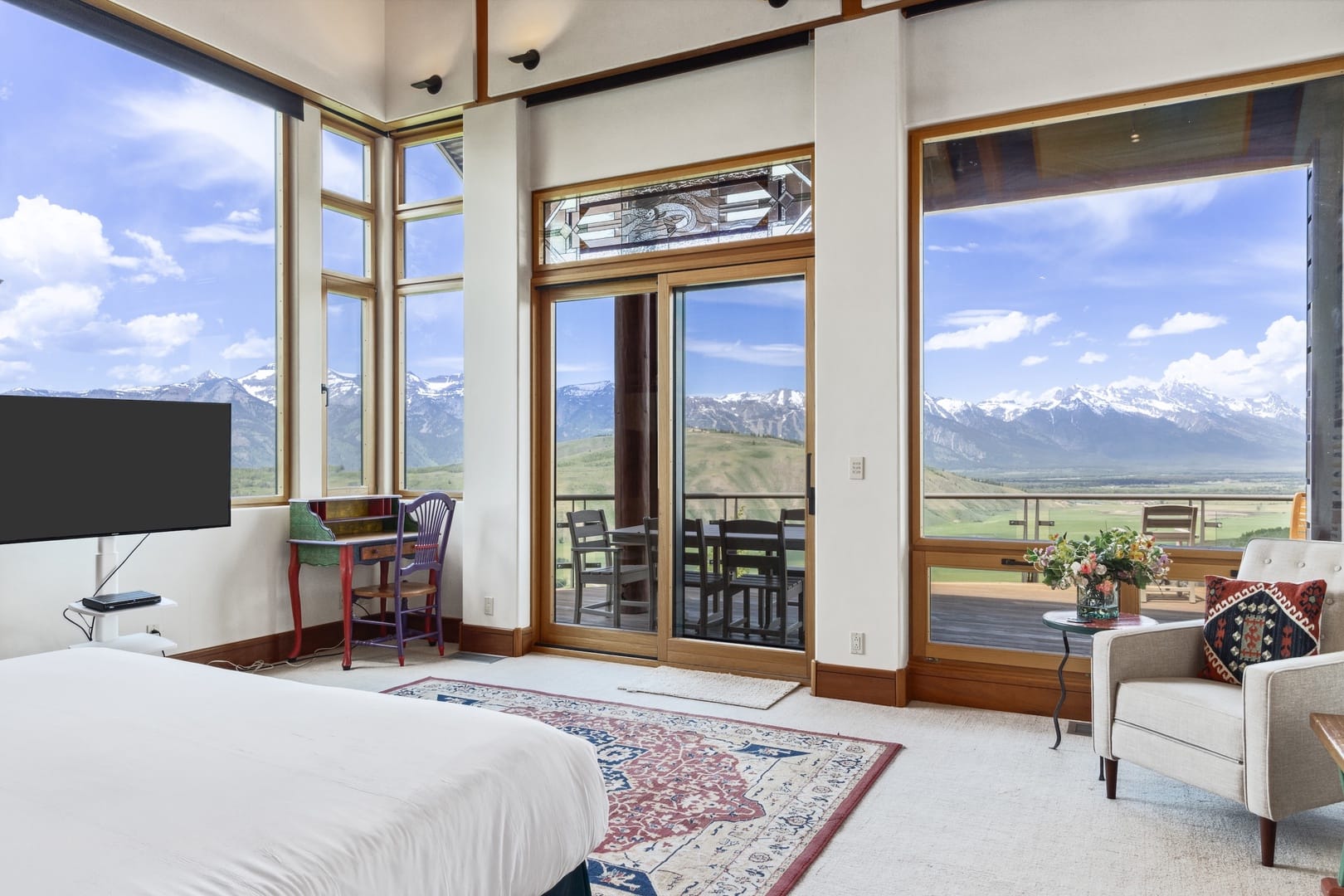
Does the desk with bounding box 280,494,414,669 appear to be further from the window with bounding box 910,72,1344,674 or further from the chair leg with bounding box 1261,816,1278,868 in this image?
the chair leg with bounding box 1261,816,1278,868

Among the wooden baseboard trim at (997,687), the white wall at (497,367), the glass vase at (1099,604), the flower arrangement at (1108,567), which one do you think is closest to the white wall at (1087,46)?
the flower arrangement at (1108,567)

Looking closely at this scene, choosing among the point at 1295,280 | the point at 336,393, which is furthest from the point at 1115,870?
the point at 336,393

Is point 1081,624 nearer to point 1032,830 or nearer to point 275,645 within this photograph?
point 1032,830

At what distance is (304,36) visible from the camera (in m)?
5.09

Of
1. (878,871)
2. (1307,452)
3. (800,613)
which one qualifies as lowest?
(878,871)

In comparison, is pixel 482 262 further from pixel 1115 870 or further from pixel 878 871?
pixel 1115 870

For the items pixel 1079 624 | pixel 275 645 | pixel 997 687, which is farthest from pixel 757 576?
pixel 275 645

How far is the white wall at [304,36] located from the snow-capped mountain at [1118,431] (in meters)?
4.05

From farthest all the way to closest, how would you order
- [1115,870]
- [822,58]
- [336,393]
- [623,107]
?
[336,393] < [623,107] < [822,58] < [1115,870]

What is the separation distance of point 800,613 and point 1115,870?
7.43 feet

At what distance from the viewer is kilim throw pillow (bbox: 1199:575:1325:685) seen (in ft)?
9.30

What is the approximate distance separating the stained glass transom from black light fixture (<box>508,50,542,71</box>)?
2.55ft

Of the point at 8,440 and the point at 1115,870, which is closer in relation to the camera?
the point at 1115,870

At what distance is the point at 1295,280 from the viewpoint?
3664 mm
